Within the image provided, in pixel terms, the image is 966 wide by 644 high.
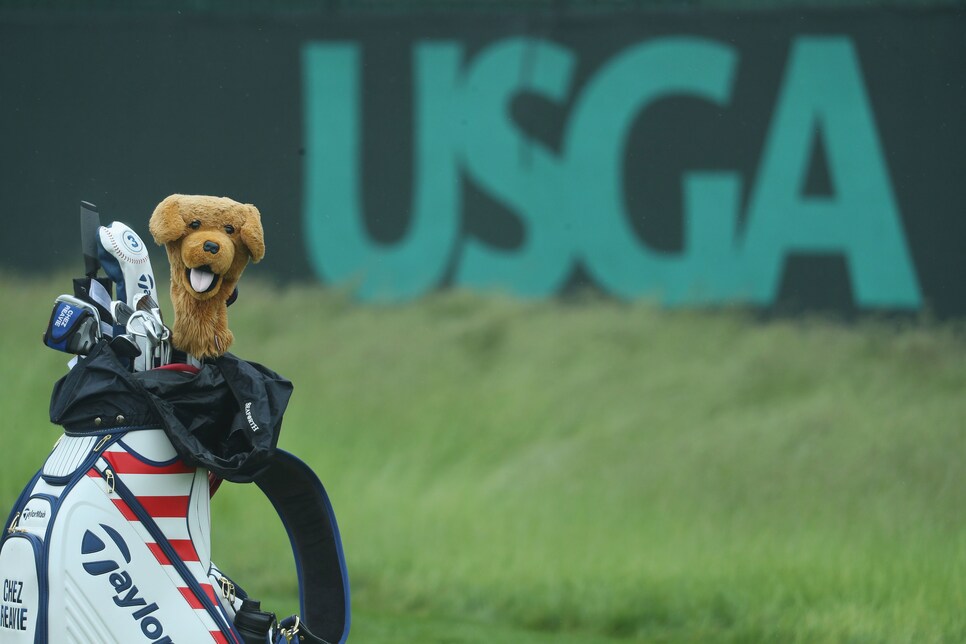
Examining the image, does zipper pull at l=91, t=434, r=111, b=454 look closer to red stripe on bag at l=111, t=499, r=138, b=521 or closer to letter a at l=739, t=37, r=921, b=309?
red stripe on bag at l=111, t=499, r=138, b=521

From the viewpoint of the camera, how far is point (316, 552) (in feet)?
11.5

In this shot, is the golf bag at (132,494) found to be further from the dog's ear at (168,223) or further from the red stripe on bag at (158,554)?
the dog's ear at (168,223)

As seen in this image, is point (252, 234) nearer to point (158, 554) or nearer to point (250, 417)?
point (250, 417)

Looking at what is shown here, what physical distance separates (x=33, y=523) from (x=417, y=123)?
4623 mm

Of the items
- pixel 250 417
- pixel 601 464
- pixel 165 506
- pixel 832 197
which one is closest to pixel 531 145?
pixel 832 197

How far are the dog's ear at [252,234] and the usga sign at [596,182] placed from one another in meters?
4.00

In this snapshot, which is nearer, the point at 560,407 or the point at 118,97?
the point at 560,407

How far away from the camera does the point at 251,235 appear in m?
3.17

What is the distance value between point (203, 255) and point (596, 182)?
4282mm

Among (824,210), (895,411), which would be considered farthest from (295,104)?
(895,411)

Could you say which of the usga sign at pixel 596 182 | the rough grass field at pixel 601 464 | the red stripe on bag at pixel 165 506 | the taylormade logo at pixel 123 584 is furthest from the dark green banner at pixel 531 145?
the taylormade logo at pixel 123 584

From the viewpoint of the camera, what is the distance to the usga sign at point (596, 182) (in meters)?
6.87

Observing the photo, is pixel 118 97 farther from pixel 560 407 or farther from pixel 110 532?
pixel 110 532

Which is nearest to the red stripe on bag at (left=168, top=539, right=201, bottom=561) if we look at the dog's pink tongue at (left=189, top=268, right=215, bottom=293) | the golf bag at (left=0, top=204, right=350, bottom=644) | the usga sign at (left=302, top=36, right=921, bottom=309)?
the golf bag at (left=0, top=204, right=350, bottom=644)
